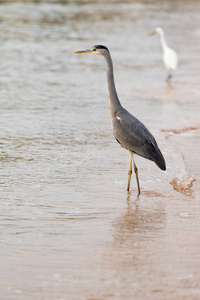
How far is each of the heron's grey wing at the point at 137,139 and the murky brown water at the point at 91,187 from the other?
49 centimetres

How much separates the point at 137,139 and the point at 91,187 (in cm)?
82

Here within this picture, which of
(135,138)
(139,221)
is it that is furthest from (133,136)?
(139,221)

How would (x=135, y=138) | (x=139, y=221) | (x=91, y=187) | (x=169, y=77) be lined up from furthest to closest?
1. (x=169, y=77)
2. (x=91, y=187)
3. (x=135, y=138)
4. (x=139, y=221)

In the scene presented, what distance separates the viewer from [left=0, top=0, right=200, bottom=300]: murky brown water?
5.22 m

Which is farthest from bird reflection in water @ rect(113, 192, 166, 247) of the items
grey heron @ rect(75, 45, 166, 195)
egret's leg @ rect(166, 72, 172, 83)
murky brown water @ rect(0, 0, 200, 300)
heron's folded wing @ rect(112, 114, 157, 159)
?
egret's leg @ rect(166, 72, 172, 83)

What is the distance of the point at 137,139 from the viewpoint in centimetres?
750

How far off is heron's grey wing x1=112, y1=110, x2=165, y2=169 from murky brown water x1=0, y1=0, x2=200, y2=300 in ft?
1.60

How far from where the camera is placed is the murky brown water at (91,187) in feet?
17.1

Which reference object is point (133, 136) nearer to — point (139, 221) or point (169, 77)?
point (139, 221)

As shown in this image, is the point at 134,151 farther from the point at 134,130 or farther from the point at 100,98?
the point at 100,98

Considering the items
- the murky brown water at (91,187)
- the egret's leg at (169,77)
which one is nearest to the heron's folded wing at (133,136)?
the murky brown water at (91,187)

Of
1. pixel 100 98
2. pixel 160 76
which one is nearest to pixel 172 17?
pixel 160 76

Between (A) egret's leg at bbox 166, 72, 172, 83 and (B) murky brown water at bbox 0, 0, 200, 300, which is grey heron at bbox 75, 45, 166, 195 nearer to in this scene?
(B) murky brown water at bbox 0, 0, 200, 300

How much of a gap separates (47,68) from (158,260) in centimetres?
1260
